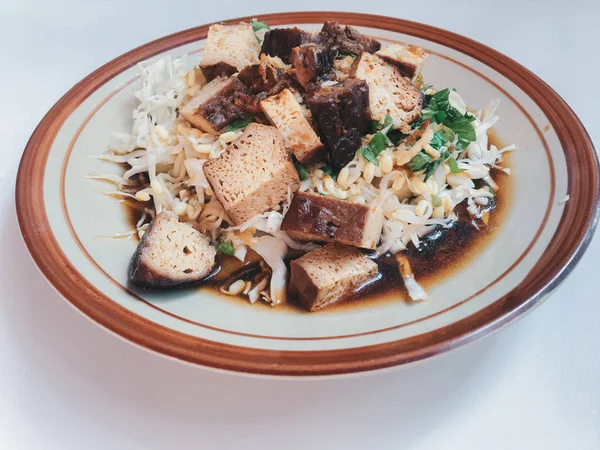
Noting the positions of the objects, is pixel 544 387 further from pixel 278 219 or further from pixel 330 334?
pixel 278 219

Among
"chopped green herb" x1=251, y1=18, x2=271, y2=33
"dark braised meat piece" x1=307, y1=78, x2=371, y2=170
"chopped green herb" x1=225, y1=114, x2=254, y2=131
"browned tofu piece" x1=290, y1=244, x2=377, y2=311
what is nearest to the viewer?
"browned tofu piece" x1=290, y1=244, x2=377, y2=311

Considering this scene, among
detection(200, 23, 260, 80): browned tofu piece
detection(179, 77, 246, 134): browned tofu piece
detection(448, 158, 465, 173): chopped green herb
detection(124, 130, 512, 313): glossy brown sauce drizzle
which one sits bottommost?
detection(124, 130, 512, 313): glossy brown sauce drizzle

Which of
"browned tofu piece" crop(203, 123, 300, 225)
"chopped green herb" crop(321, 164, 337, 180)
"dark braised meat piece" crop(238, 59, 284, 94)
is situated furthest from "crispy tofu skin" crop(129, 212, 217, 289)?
"dark braised meat piece" crop(238, 59, 284, 94)

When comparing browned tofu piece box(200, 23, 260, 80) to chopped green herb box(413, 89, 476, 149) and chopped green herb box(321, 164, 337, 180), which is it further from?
chopped green herb box(413, 89, 476, 149)

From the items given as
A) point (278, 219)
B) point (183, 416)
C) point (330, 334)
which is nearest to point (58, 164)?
point (278, 219)

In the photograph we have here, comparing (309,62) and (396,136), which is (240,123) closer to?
(309,62)

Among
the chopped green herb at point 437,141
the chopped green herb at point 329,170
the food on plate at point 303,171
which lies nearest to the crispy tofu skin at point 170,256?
the food on plate at point 303,171

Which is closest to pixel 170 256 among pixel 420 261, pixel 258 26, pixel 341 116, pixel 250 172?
pixel 250 172
